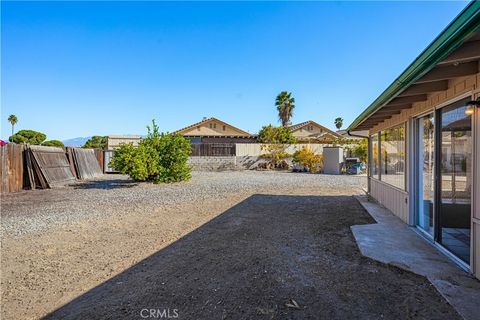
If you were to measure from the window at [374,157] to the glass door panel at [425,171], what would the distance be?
110 inches

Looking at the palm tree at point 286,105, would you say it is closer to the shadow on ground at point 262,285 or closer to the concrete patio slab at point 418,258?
the concrete patio slab at point 418,258

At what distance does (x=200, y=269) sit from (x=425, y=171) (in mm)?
4089

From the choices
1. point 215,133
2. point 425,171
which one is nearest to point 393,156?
point 425,171

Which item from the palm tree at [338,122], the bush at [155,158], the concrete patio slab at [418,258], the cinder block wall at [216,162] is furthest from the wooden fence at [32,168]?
the palm tree at [338,122]

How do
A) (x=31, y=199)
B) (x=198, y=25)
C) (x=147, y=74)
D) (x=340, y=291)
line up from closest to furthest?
(x=340, y=291) → (x=31, y=199) → (x=198, y=25) → (x=147, y=74)

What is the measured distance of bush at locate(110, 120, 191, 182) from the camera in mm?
11789

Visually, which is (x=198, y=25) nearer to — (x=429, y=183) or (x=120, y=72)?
(x=120, y=72)

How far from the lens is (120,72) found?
15180 mm

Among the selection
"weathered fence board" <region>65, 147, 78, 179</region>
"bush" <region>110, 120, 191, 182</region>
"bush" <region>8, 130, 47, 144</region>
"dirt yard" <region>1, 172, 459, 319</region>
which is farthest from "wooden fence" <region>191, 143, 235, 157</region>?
"bush" <region>8, 130, 47, 144</region>

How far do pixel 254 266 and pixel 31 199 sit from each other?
8.63 m

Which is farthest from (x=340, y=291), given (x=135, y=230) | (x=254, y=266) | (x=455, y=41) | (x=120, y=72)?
(x=120, y=72)

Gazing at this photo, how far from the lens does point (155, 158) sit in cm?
1232

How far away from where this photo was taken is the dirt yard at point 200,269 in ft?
7.88

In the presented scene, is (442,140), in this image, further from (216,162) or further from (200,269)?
(216,162)
